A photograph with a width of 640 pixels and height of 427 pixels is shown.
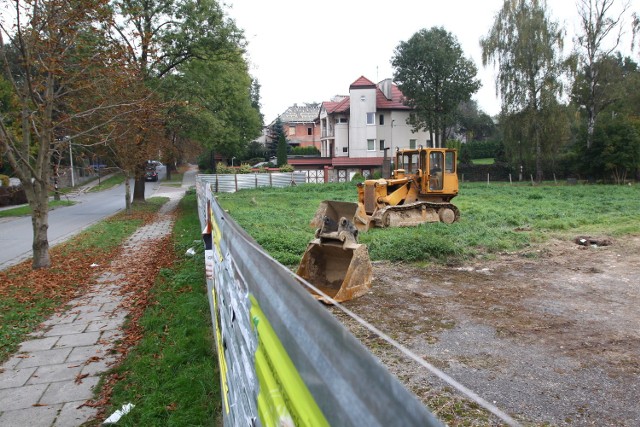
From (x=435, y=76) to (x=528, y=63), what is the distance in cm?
1018

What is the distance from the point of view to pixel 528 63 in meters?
40.2

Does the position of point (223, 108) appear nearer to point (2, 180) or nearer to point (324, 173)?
point (2, 180)

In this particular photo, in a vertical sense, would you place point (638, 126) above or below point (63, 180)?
above

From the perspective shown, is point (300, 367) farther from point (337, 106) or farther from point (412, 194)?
point (337, 106)

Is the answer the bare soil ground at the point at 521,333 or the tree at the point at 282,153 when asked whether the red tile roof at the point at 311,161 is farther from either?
the bare soil ground at the point at 521,333

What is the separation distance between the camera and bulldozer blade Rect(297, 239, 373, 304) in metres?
7.82

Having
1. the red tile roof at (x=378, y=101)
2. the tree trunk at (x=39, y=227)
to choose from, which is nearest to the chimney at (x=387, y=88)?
the red tile roof at (x=378, y=101)

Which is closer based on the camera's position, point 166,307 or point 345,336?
point 345,336

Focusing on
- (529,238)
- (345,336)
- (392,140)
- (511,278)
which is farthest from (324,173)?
(345,336)

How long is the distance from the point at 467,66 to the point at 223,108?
3098cm

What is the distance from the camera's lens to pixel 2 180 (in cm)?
3200

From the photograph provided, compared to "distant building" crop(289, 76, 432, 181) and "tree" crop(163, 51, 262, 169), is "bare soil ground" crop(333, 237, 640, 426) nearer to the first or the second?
"tree" crop(163, 51, 262, 169)

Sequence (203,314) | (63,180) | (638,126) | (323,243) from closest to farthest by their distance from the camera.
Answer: (203,314), (323,243), (638,126), (63,180)

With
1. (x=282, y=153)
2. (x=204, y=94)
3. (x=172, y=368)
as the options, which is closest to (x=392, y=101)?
(x=282, y=153)
